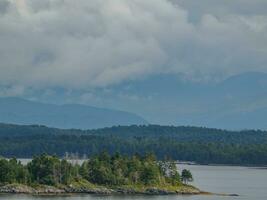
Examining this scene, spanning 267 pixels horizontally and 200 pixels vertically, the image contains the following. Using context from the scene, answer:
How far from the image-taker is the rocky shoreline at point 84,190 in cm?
12144

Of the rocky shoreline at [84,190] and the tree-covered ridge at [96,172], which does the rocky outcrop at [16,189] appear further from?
the tree-covered ridge at [96,172]

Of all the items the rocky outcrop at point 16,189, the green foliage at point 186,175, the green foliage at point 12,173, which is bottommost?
the rocky outcrop at point 16,189

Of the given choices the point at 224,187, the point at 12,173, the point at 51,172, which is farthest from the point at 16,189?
the point at 224,187

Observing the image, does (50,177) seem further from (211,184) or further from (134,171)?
(211,184)

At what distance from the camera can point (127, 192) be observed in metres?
126

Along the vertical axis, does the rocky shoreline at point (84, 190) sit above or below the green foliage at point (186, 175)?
below

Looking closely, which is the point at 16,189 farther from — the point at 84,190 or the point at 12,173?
the point at 84,190

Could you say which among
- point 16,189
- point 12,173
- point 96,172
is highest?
point 96,172

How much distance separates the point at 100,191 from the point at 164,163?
1432 cm

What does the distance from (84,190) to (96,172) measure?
442 centimetres

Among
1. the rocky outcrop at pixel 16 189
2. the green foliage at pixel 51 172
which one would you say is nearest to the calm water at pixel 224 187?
the rocky outcrop at pixel 16 189

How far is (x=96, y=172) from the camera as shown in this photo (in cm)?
12825

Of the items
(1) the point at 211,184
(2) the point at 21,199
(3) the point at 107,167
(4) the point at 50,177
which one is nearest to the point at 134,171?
(3) the point at 107,167

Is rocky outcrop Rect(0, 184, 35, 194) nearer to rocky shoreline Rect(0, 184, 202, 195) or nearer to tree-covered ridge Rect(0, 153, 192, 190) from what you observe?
rocky shoreline Rect(0, 184, 202, 195)
